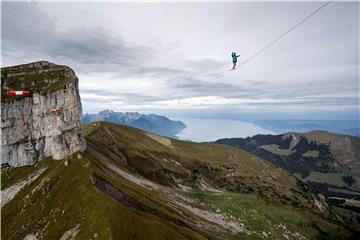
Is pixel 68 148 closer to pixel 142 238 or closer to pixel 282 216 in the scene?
pixel 142 238

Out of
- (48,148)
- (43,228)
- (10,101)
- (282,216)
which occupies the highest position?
(10,101)

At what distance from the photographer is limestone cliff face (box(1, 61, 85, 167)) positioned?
144 m

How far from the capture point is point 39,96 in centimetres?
15225

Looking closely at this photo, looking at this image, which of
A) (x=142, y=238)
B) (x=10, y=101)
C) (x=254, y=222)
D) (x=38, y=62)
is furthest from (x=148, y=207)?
(x=38, y=62)

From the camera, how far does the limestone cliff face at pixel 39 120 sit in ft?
472

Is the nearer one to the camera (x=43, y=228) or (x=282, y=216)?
(x=43, y=228)

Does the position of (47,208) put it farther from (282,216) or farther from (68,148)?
(282,216)

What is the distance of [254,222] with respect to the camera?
170m

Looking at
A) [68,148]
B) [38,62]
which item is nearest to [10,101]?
[38,62]

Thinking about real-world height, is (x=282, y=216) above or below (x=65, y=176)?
below

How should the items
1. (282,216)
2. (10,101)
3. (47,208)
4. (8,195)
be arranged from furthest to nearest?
(282,216), (10,101), (8,195), (47,208)

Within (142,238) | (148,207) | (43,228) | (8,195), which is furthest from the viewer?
(8,195)

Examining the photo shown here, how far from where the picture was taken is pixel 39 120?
498 feet

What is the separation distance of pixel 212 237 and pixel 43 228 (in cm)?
6581
